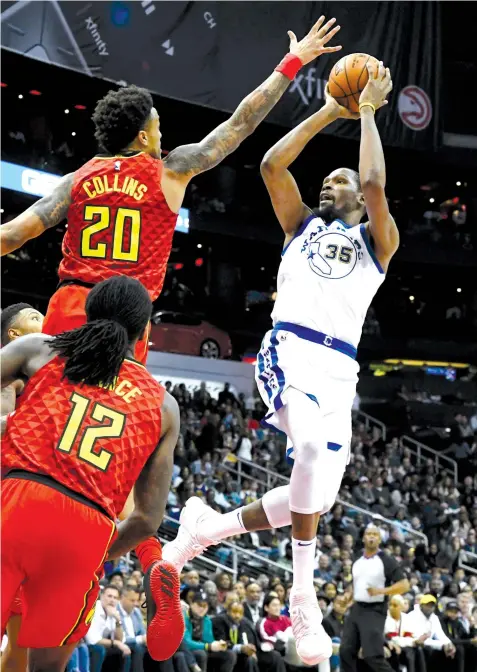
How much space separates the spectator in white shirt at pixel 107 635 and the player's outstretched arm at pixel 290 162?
543cm

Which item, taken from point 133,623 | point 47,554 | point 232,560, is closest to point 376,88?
point 47,554

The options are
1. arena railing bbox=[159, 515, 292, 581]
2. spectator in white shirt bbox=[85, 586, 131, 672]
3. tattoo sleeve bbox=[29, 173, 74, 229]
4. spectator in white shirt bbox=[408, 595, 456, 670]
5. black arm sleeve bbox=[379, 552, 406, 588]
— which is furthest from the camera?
arena railing bbox=[159, 515, 292, 581]

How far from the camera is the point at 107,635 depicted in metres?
10.4

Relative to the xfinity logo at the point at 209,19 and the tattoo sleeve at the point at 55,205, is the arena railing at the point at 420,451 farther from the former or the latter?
the tattoo sleeve at the point at 55,205

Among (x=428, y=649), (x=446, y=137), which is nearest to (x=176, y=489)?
(x=428, y=649)

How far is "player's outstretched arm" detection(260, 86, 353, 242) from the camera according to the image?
228 inches

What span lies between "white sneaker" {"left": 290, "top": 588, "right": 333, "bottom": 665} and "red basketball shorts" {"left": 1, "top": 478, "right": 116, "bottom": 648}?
176 centimetres

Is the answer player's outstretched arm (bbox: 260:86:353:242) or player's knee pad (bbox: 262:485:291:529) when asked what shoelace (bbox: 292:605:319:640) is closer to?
player's knee pad (bbox: 262:485:291:529)

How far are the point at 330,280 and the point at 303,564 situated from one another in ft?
5.21

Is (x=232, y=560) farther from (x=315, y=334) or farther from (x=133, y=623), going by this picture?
(x=315, y=334)

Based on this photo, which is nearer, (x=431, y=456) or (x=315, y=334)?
(x=315, y=334)

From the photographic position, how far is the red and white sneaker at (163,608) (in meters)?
4.40

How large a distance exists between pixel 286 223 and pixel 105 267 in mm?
1234

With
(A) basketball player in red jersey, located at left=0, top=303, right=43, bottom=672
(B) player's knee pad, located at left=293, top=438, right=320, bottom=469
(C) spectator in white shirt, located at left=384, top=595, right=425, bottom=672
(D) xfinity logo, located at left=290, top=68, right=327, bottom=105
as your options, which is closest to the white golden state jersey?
(B) player's knee pad, located at left=293, top=438, right=320, bottom=469
